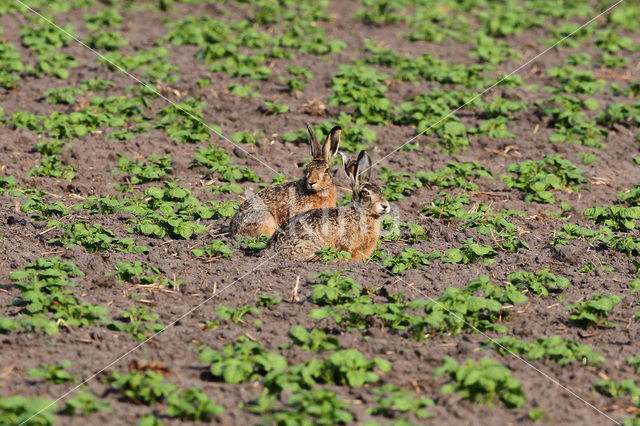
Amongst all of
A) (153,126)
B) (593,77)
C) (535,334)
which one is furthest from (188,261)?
(593,77)

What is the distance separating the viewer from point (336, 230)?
30.3 ft

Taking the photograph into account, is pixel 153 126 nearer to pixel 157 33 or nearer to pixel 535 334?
pixel 157 33

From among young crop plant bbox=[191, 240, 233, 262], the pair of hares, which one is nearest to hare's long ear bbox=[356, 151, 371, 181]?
the pair of hares

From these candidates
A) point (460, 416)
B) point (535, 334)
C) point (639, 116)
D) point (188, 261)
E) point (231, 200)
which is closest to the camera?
point (460, 416)

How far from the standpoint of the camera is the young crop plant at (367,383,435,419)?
6.09 m

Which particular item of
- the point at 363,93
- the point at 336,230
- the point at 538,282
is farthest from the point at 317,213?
the point at 363,93

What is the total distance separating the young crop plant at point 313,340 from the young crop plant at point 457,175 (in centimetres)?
471

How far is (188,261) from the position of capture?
8.92 metres

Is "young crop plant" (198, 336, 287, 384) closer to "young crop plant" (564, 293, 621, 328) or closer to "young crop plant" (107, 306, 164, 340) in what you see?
"young crop plant" (107, 306, 164, 340)

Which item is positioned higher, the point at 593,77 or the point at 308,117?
the point at 593,77

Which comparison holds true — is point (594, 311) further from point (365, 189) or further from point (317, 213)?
point (317, 213)

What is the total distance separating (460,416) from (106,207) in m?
5.34

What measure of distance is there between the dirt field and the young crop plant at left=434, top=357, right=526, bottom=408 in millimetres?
79

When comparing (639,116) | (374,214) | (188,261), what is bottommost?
(188,261)
